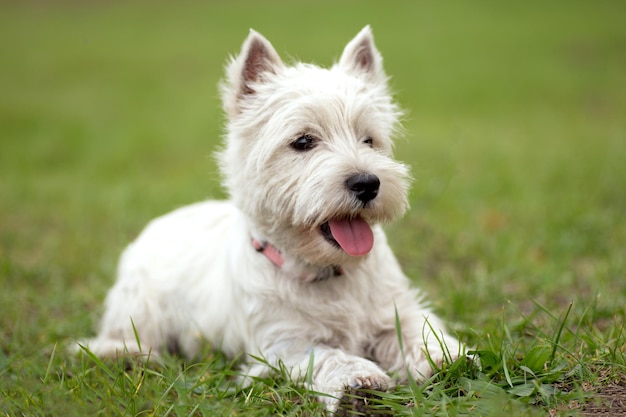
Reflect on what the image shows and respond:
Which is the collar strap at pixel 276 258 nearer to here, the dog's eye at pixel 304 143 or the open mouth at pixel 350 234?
the open mouth at pixel 350 234

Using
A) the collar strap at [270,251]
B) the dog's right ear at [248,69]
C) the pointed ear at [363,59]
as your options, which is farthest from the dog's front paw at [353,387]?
the pointed ear at [363,59]

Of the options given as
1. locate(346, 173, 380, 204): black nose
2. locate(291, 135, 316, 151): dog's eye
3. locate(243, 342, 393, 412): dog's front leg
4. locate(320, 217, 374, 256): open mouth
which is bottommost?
locate(243, 342, 393, 412): dog's front leg

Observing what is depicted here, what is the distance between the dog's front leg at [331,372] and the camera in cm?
312

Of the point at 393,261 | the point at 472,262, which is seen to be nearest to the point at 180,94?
the point at 472,262

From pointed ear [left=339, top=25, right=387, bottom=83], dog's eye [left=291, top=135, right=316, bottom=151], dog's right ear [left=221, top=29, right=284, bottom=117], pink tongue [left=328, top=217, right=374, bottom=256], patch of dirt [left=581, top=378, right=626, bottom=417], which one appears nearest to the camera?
patch of dirt [left=581, top=378, right=626, bottom=417]

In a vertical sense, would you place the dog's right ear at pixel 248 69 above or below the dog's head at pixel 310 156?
above

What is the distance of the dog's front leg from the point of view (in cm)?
312

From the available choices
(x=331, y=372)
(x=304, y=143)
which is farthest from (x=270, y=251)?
(x=331, y=372)

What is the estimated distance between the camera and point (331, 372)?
333 centimetres

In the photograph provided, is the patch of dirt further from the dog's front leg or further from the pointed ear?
the pointed ear

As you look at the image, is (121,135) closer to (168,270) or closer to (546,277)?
(168,270)

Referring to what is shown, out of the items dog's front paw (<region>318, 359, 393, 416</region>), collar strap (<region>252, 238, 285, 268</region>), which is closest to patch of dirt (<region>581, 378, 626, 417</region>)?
dog's front paw (<region>318, 359, 393, 416</region>)

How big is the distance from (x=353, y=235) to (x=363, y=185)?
0.98 ft

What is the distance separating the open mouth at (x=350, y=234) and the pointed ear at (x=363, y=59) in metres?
1.04
